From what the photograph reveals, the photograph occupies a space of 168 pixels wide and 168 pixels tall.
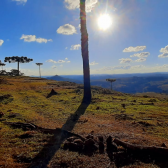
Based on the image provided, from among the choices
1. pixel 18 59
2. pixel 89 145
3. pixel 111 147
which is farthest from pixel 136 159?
pixel 18 59

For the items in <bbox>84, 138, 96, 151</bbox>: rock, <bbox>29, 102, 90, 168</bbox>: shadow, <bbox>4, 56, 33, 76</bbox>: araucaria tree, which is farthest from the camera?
<bbox>4, 56, 33, 76</bbox>: araucaria tree

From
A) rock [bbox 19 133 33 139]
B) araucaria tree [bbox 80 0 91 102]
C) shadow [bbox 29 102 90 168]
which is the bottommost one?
shadow [bbox 29 102 90 168]

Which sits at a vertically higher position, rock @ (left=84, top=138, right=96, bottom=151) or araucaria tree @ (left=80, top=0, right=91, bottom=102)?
araucaria tree @ (left=80, top=0, right=91, bottom=102)

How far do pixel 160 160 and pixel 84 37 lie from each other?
14165mm

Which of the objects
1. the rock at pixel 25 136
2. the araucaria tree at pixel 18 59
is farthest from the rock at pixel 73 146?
the araucaria tree at pixel 18 59

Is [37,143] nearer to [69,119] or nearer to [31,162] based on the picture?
[31,162]

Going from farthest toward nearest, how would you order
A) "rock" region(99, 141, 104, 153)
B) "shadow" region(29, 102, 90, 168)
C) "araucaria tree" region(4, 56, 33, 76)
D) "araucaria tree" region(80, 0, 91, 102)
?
"araucaria tree" region(4, 56, 33, 76), "araucaria tree" region(80, 0, 91, 102), "rock" region(99, 141, 104, 153), "shadow" region(29, 102, 90, 168)

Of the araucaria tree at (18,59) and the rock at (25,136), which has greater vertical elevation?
the araucaria tree at (18,59)

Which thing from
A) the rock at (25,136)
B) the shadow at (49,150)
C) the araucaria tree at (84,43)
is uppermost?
the araucaria tree at (84,43)

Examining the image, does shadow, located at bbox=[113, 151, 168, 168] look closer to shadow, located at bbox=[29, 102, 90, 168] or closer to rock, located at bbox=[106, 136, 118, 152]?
rock, located at bbox=[106, 136, 118, 152]

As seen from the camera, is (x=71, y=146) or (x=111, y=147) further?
(x=71, y=146)

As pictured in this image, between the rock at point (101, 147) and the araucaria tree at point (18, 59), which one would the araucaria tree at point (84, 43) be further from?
the araucaria tree at point (18, 59)

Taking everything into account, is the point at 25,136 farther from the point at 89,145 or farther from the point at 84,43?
the point at 84,43

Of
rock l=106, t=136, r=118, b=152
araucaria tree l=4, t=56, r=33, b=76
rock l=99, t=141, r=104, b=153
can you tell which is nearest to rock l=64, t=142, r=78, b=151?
rock l=99, t=141, r=104, b=153
